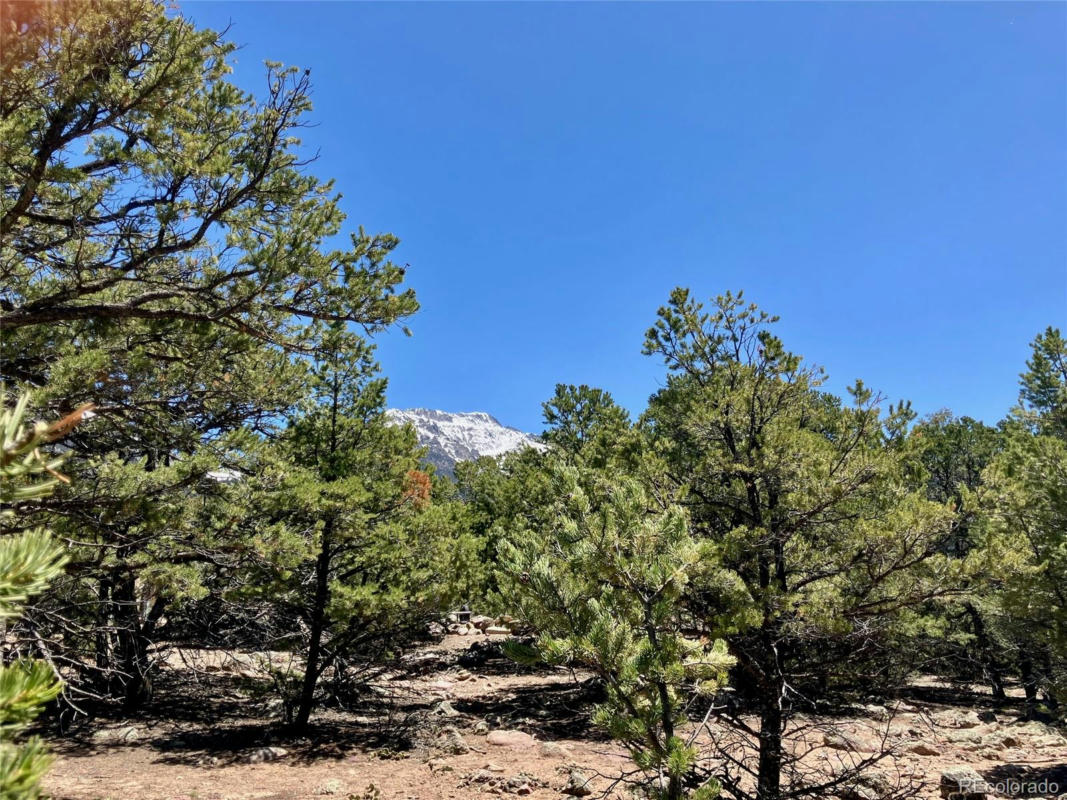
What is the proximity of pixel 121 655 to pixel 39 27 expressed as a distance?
1218 centimetres

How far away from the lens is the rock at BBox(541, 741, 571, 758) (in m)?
10.2

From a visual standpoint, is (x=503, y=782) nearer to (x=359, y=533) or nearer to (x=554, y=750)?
(x=554, y=750)

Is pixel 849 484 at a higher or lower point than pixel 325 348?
lower

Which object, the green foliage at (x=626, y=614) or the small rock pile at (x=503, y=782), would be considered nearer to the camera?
the green foliage at (x=626, y=614)

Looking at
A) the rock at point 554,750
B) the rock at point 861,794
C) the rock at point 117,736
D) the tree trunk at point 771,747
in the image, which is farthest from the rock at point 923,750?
the rock at point 117,736

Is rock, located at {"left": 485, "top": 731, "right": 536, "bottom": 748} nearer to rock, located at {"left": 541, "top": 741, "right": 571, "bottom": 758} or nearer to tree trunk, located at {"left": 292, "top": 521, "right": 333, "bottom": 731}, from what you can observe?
rock, located at {"left": 541, "top": 741, "right": 571, "bottom": 758}

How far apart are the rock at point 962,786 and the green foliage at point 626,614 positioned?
282 inches

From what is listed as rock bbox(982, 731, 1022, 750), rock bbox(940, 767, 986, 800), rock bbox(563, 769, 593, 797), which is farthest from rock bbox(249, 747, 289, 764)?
rock bbox(982, 731, 1022, 750)

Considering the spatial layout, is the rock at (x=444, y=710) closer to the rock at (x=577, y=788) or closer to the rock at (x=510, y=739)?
the rock at (x=510, y=739)

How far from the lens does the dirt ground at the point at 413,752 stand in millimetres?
7906

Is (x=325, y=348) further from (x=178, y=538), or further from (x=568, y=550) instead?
(x=568, y=550)

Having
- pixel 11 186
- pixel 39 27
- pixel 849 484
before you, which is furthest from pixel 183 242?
pixel 849 484

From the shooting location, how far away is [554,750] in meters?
10.4

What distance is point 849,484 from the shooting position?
616cm
